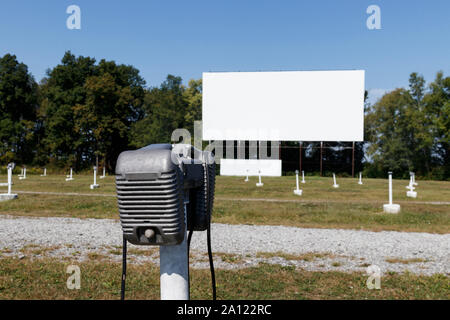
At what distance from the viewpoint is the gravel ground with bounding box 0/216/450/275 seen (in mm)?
6699

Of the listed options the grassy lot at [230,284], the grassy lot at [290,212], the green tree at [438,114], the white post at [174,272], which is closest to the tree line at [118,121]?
the green tree at [438,114]

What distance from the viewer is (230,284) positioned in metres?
5.35

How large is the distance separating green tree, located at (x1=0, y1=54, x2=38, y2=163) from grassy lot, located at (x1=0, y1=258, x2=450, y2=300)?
49363 millimetres

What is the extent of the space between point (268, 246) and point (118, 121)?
43.2 metres

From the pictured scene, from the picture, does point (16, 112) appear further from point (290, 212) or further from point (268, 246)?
point (268, 246)

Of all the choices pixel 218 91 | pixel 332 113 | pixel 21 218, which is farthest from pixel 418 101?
pixel 21 218

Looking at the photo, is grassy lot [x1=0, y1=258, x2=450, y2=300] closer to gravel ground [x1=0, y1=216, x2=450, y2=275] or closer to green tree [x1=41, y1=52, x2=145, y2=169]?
gravel ground [x1=0, y1=216, x2=450, y2=275]

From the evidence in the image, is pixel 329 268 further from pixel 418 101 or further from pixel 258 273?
pixel 418 101

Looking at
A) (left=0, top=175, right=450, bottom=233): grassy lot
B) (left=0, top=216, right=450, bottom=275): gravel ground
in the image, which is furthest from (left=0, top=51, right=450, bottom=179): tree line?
(left=0, top=216, right=450, bottom=275): gravel ground

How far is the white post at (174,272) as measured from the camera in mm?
2051

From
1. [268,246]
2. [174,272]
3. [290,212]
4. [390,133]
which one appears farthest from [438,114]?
[174,272]

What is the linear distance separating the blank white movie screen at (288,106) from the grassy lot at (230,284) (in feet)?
107

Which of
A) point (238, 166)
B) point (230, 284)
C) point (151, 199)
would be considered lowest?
point (230, 284)
